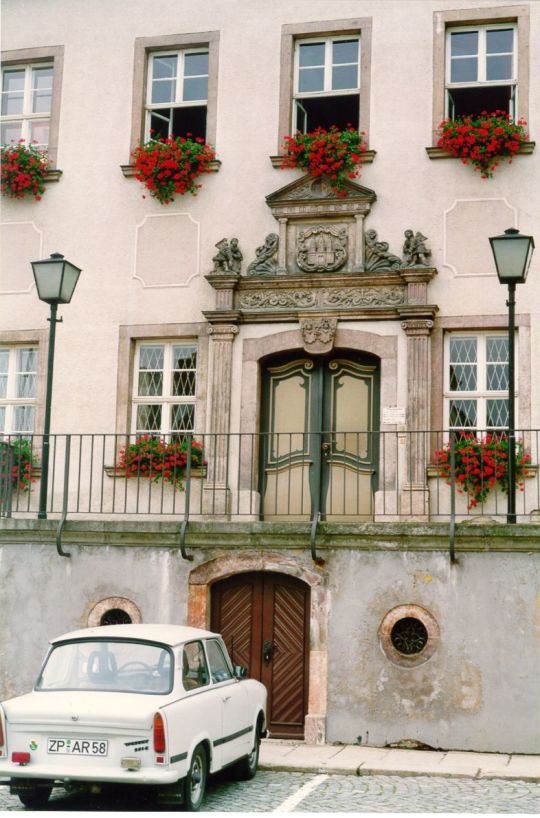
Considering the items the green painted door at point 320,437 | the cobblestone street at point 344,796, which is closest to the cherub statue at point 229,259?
the green painted door at point 320,437

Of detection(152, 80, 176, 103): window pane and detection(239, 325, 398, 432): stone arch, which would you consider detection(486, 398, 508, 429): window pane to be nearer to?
detection(239, 325, 398, 432): stone arch

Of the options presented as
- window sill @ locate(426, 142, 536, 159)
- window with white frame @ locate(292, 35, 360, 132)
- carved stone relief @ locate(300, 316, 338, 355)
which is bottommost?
carved stone relief @ locate(300, 316, 338, 355)

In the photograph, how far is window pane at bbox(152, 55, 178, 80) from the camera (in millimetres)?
16969

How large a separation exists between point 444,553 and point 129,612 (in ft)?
11.7

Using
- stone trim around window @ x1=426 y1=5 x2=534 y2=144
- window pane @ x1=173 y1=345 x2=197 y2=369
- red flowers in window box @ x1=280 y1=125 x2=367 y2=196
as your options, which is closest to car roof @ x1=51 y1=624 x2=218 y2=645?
window pane @ x1=173 y1=345 x2=197 y2=369

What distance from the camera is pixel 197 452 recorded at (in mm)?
15484

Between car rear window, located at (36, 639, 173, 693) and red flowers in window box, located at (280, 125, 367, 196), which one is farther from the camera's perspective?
red flowers in window box, located at (280, 125, 367, 196)

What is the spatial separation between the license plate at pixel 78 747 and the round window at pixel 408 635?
4634mm

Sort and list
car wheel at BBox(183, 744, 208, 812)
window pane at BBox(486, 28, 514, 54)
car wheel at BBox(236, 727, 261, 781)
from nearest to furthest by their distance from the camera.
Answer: car wheel at BBox(183, 744, 208, 812)
car wheel at BBox(236, 727, 261, 781)
window pane at BBox(486, 28, 514, 54)

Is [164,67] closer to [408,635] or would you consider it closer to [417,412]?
[417,412]

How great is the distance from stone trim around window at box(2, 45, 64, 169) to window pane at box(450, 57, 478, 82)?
553cm

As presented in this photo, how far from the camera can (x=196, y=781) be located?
9.41 metres

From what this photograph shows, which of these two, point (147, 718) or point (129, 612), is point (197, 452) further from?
point (147, 718)

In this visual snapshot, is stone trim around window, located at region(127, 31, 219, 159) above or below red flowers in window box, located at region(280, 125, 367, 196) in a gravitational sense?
above
